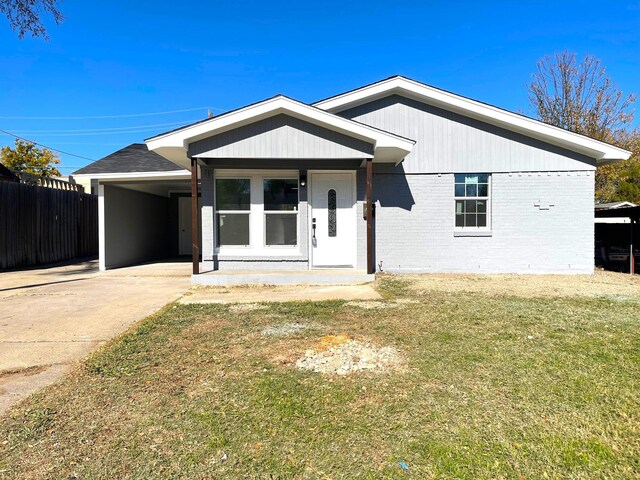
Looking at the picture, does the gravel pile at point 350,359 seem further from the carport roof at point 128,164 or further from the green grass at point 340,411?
the carport roof at point 128,164

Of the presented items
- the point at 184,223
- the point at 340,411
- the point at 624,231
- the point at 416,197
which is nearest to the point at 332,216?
the point at 416,197

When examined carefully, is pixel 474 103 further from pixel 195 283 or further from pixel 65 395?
pixel 65 395

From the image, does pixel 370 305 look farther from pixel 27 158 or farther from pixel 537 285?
pixel 27 158

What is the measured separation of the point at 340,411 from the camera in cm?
295

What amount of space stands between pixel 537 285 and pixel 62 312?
898 cm

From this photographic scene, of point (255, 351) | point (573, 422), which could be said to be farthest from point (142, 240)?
point (573, 422)

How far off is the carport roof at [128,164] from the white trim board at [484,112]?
490 cm

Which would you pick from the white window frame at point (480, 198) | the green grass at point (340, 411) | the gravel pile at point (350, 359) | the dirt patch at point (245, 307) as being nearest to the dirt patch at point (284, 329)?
the green grass at point (340, 411)

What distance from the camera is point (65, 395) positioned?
3.23 meters

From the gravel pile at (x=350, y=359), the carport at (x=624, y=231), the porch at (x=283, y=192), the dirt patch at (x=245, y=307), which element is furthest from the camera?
the carport at (x=624, y=231)

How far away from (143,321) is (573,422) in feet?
16.8

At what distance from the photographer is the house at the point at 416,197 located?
9391 mm

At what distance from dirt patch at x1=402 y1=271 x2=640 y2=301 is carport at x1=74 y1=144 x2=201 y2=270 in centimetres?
709

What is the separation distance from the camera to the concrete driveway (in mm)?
3871
